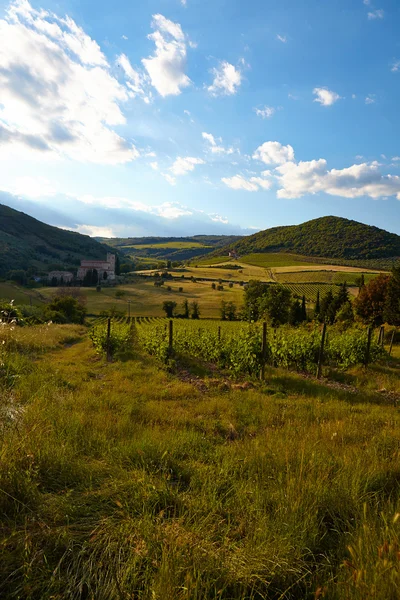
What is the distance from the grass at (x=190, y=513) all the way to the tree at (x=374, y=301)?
37.4 meters

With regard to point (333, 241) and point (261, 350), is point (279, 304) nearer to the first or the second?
point (261, 350)

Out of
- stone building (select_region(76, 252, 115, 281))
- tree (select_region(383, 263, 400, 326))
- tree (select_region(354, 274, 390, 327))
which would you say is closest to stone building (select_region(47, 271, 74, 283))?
stone building (select_region(76, 252, 115, 281))

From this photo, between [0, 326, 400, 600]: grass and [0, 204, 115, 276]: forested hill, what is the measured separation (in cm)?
12752

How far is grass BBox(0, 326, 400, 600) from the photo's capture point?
166 centimetres

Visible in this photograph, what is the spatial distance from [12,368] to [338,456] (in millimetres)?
6371

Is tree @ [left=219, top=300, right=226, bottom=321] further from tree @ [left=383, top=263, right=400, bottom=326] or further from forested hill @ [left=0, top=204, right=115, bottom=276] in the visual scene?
forested hill @ [left=0, top=204, right=115, bottom=276]

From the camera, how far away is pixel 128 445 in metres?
3.25

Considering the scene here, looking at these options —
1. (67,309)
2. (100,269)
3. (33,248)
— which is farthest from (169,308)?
(33,248)

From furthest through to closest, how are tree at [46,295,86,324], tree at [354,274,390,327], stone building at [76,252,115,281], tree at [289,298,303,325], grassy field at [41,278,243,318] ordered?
1. stone building at [76,252,115,281]
2. grassy field at [41,278,243,318]
3. tree at [289,298,303,325]
4. tree at [46,295,86,324]
5. tree at [354,274,390,327]

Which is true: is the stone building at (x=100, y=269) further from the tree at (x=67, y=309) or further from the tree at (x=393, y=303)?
the tree at (x=393, y=303)

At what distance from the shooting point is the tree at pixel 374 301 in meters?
36.2

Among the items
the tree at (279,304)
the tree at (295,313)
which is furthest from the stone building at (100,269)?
the tree at (295,313)

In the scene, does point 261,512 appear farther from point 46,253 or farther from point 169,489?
point 46,253

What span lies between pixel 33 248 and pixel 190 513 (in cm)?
18647
